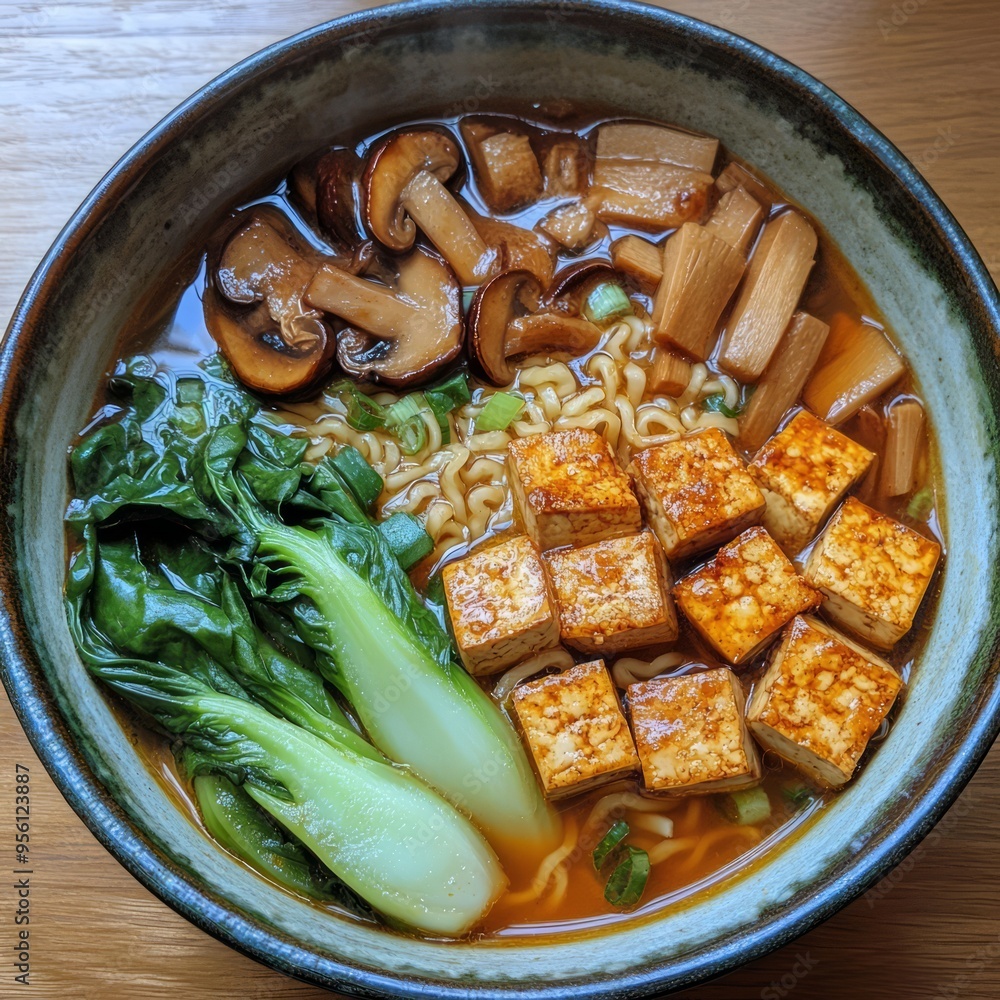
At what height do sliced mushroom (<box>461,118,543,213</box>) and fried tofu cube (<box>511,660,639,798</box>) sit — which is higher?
sliced mushroom (<box>461,118,543,213</box>)

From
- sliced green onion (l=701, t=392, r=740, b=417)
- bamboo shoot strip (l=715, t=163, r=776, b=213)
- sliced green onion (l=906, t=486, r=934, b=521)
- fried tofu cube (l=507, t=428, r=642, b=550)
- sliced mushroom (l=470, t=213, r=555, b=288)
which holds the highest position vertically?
bamboo shoot strip (l=715, t=163, r=776, b=213)

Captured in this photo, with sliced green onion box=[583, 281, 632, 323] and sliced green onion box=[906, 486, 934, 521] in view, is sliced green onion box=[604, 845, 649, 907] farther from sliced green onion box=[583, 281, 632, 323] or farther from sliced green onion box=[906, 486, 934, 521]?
sliced green onion box=[583, 281, 632, 323]

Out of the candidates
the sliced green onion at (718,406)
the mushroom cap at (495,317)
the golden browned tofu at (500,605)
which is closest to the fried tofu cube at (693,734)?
the golden browned tofu at (500,605)

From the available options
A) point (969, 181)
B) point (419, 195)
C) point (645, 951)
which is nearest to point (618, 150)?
point (419, 195)

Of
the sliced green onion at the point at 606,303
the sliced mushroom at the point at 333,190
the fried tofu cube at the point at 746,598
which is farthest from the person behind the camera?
the sliced green onion at the point at 606,303

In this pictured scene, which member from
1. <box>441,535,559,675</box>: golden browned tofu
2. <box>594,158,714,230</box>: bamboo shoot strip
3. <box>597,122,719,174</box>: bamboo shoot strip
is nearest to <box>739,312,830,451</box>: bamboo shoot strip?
<box>594,158,714,230</box>: bamboo shoot strip

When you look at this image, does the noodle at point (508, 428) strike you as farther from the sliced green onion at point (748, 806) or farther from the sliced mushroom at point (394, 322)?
the sliced green onion at point (748, 806)
